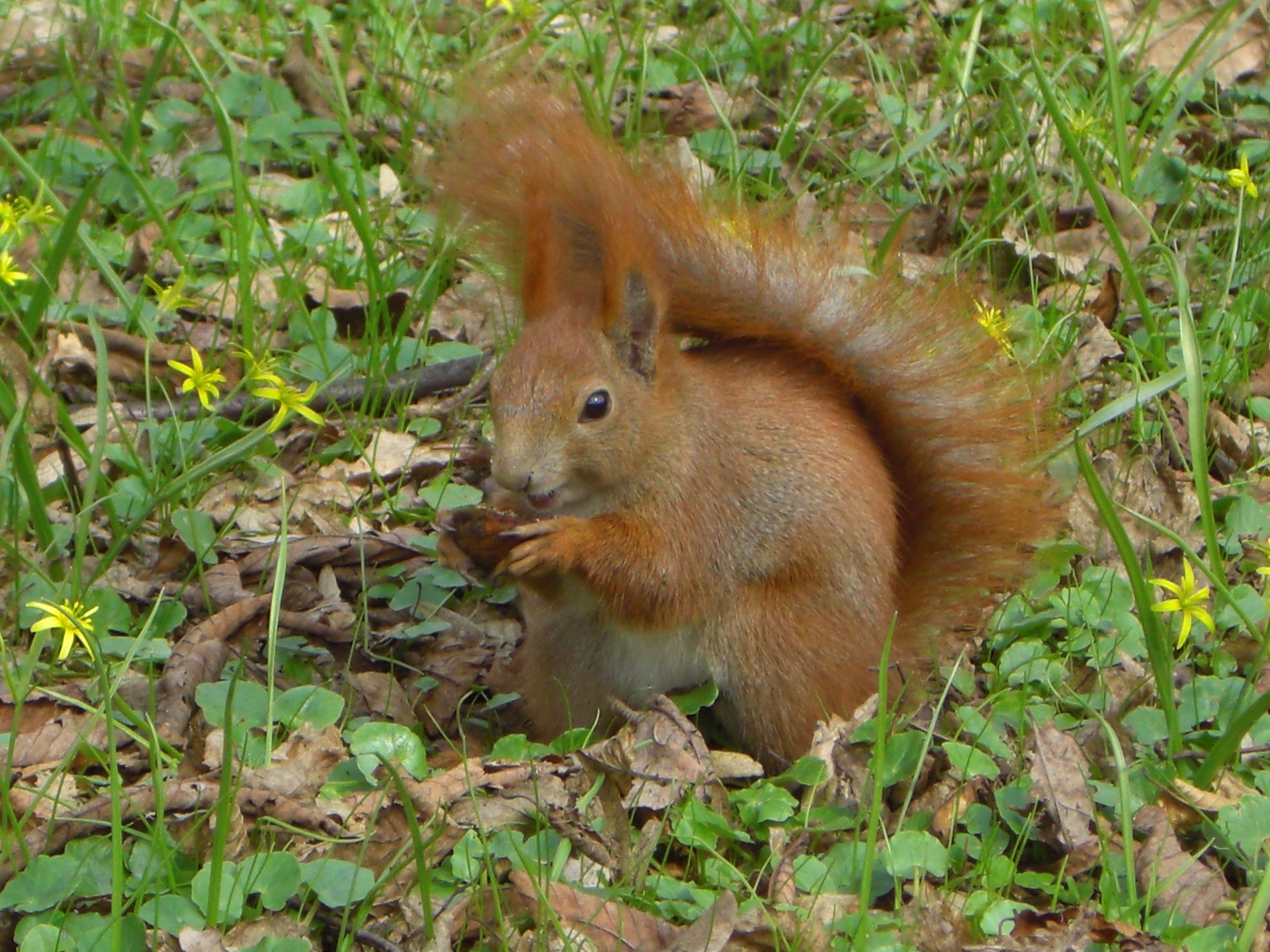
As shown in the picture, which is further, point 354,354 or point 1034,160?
point 1034,160

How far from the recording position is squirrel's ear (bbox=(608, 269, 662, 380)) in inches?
88.4

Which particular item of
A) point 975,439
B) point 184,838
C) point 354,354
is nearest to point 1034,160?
point 975,439

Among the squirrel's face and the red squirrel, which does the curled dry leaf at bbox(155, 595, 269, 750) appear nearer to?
the red squirrel

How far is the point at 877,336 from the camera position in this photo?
2.42 metres

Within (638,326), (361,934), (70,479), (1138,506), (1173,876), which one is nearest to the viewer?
(361,934)

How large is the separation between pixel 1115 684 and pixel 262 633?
145cm

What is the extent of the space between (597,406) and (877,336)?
49cm

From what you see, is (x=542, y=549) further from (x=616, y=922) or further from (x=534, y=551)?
(x=616, y=922)

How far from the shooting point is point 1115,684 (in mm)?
2471

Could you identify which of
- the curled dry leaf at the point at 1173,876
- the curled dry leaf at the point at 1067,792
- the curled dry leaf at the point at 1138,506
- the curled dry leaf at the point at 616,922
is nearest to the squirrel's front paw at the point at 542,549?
the curled dry leaf at the point at 616,922

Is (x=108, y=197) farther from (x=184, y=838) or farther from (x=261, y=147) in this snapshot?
(x=184, y=838)

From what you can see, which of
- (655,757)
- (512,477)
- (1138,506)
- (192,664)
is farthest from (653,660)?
(1138,506)

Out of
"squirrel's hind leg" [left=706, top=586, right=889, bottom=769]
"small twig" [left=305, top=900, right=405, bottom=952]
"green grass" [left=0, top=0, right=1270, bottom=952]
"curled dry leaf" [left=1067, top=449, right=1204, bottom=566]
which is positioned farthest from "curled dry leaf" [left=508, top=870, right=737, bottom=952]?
"curled dry leaf" [left=1067, top=449, right=1204, bottom=566]

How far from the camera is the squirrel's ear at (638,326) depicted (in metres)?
2.25
